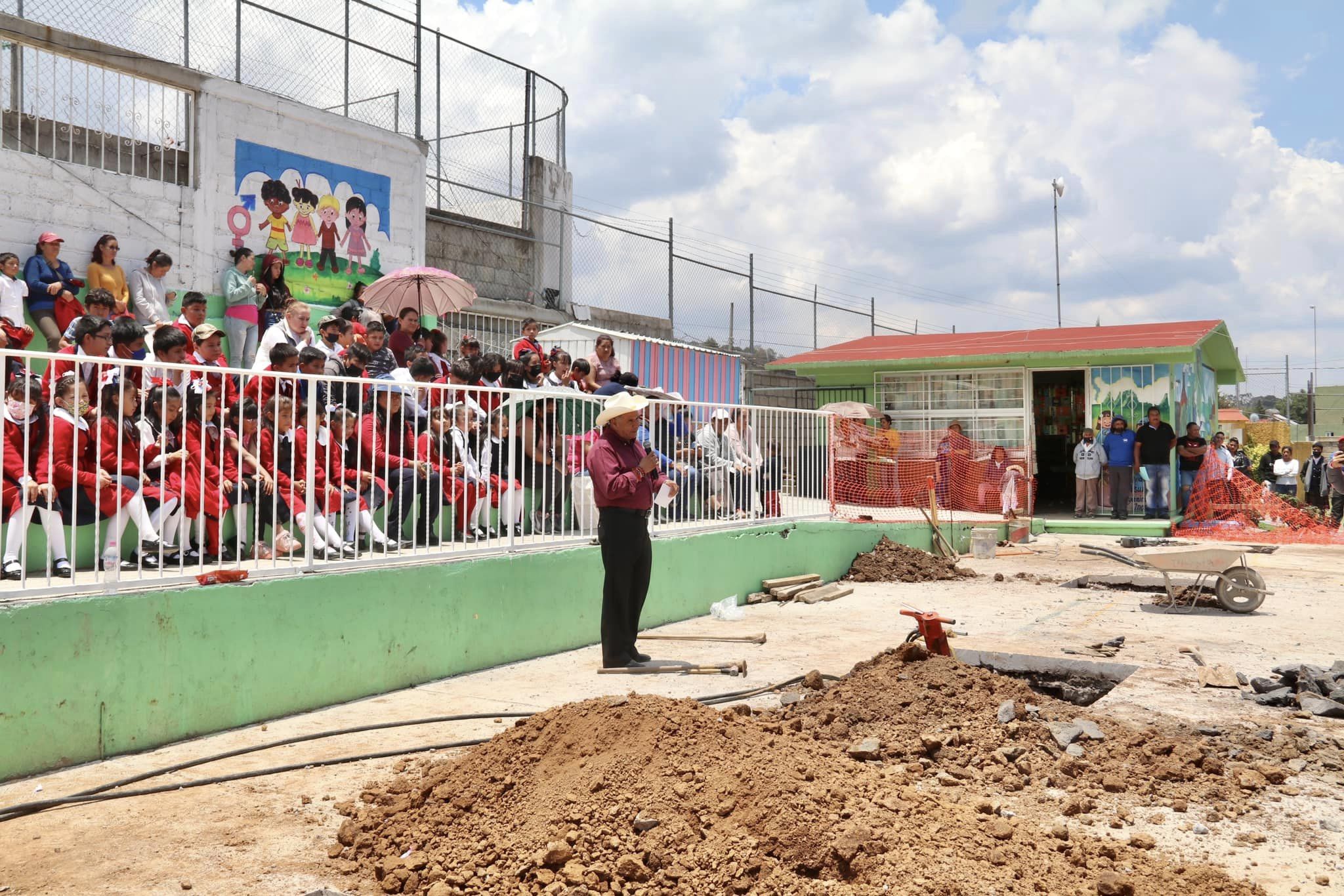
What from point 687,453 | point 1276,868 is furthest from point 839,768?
point 687,453

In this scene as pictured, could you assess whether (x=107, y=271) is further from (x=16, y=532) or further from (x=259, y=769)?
(x=259, y=769)

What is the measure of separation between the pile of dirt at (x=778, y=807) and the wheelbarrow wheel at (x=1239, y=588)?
5.50m

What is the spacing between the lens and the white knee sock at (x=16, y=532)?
5.21 m

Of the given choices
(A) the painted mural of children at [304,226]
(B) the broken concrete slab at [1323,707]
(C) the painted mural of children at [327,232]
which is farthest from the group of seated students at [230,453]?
(B) the broken concrete slab at [1323,707]

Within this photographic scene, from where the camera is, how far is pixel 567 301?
59.9ft

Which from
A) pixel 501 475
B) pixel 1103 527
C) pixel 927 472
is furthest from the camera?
pixel 927 472

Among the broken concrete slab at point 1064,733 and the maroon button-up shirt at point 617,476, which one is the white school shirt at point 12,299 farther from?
the broken concrete slab at point 1064,733

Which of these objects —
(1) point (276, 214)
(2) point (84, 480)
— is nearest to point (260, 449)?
(2) point (84, 480)

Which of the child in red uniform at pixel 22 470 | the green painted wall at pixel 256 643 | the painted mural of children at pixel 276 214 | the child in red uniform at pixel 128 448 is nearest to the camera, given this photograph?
the green painted wall at pixel 256 643

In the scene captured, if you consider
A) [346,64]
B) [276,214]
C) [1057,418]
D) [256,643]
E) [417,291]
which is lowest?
[256,643]

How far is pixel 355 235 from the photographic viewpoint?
13945mm

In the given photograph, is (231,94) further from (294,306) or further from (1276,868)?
(1276,868)

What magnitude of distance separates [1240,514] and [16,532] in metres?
20.2

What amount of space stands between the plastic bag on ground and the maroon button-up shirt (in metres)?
3.06
